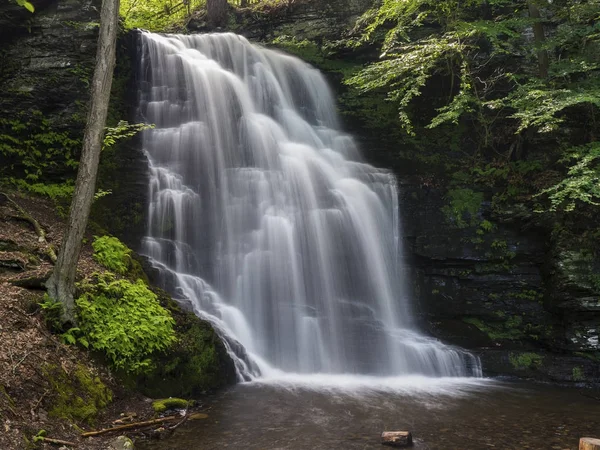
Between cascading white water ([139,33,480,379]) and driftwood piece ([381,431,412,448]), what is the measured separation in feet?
10.4

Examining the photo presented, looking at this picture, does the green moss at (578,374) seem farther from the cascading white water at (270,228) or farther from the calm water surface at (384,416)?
the cascading white water at (270,228)

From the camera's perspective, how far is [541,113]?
420 inches

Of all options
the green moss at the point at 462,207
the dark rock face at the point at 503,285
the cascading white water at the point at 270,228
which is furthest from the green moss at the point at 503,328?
the green moss at the point at 462,207

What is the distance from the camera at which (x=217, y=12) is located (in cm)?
1794

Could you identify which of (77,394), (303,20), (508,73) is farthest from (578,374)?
(303,20)

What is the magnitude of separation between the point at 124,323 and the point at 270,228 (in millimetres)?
4669

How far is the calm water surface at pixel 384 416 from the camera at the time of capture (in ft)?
18.1

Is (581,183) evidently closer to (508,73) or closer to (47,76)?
(508,73)

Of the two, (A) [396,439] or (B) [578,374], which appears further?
Result: (B) [578,374]

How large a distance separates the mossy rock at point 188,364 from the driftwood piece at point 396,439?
2.89m

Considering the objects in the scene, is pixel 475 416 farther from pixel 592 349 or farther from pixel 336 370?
pixel 592 349

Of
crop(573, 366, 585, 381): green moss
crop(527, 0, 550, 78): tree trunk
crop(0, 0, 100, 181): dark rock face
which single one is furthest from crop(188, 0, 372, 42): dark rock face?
crop(573, 366, 585, 381): green moss

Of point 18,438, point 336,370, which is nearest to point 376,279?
point 336,370

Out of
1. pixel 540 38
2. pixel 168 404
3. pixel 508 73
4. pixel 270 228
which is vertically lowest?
pixel 168 404
